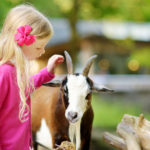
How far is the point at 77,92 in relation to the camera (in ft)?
8.54

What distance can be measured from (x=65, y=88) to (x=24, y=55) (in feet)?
1.41

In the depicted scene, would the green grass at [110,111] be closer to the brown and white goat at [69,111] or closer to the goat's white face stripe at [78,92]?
the brown and white goat at [69,111]

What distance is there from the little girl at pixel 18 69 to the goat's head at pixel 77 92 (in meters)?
0.30

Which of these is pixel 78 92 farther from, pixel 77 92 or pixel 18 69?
pixel 18 69

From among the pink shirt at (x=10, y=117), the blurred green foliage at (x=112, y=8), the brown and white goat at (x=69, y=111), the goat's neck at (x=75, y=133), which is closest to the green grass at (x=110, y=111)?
the blurred green foliage at (x=112, y=8)

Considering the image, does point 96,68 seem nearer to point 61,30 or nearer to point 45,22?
point 61,30

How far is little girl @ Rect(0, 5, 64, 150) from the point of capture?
230cm

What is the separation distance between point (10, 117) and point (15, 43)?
455 mm

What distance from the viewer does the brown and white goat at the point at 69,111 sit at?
2.59 meters

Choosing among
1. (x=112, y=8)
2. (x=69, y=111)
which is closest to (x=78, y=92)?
(x=69, y=111)

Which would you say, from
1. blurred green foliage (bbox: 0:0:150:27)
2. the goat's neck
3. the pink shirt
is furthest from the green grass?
the pink shirt

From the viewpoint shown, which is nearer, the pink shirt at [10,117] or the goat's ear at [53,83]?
the pink shirt at [10,117]

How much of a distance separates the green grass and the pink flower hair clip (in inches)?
227

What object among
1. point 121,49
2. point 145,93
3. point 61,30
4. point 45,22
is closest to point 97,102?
point 145,93
